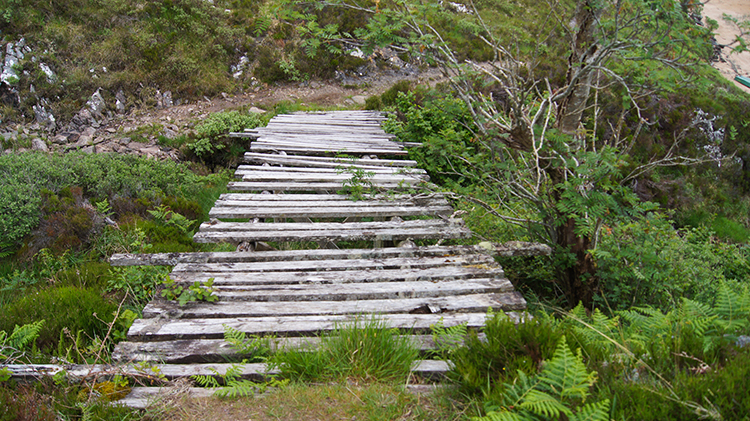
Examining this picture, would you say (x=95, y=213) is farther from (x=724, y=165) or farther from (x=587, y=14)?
(x=724, y=165)

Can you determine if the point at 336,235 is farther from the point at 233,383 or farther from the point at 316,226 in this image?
Result: the point at 233,383

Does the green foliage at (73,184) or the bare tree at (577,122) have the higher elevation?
the bare tree at (577,122)

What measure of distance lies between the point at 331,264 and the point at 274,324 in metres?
0.90

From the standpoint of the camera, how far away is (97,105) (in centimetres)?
1154

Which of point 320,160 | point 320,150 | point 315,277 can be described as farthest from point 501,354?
point 320,150

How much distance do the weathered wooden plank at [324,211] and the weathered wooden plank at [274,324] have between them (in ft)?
5.95

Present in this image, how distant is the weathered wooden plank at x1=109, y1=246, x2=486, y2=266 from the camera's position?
3742mm

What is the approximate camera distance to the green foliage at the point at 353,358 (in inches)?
94.7

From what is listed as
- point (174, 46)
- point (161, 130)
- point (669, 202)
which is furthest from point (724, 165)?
point (174, 46)

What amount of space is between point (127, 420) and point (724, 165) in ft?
51.3

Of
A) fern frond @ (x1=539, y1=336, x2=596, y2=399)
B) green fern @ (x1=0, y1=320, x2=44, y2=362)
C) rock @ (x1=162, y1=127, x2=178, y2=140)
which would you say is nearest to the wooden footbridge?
green fern @ (x1=0, y1=320, x2=44, y2=362)

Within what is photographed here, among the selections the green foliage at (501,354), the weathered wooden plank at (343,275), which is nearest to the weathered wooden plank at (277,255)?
the weathered wooden plank at (343,275)

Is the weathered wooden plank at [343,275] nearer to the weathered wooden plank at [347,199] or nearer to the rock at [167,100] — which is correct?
the weathered wooden plank at [347,199]

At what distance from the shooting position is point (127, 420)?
84.7 inches
